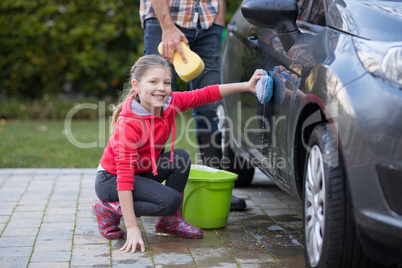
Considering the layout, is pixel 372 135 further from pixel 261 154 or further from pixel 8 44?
pixel 8 44

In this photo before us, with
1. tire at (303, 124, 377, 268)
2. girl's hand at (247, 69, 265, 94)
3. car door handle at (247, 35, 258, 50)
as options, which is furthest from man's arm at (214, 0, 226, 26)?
tire at (303, 124, 377, 268)

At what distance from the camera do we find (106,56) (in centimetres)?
949

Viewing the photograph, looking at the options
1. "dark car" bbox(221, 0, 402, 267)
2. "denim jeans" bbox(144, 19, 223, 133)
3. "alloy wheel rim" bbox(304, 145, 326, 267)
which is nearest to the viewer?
"dark car" bbox(221, 0, 402, 267)

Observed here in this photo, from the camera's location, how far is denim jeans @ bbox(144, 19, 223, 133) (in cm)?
377

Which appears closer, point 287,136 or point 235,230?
point 287,136

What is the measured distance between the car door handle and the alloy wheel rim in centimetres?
121

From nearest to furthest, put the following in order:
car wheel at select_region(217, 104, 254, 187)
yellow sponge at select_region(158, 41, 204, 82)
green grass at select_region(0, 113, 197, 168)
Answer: yellow sponge at select_region(158, 41, 204, 82), car wheel at select_region(217, 104, 254, 187), green grass at select_region(0, 113, 197, 168)

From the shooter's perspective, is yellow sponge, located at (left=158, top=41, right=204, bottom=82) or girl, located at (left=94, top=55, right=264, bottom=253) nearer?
girl, located at (left=94, top=55, right=264, bottom=253)

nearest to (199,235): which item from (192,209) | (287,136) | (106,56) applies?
(192,209)

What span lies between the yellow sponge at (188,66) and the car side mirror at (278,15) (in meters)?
0.63

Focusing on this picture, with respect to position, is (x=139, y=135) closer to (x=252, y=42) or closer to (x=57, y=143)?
(x=252, y=42)

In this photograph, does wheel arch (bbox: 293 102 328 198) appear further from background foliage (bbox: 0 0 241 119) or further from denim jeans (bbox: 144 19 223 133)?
background foliage (bbox: 0 0 241 119)

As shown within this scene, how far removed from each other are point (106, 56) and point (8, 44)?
161 cm

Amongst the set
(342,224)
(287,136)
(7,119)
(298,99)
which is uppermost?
(298,99)
